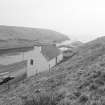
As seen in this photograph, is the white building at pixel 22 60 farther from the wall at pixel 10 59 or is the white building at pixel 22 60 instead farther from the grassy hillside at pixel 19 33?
the grassy hillside at pixel 19 33

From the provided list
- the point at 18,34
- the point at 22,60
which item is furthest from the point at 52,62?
the point at 18,34

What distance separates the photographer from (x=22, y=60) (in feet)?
53.6

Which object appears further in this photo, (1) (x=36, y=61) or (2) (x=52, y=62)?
(2) (x=52, y=62)

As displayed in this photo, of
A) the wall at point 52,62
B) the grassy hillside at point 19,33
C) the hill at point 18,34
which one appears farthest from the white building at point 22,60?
the grassy hillside at point 19,33

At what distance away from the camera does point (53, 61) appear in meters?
20.8

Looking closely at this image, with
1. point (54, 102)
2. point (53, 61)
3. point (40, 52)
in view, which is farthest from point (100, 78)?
point (53, 61)

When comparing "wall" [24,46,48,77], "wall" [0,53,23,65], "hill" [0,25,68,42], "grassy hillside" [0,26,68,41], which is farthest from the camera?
"grassy hillside" [0,26,68,41]

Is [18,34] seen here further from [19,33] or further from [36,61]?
[36,61]

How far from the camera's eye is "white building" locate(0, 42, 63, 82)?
47.4 ft

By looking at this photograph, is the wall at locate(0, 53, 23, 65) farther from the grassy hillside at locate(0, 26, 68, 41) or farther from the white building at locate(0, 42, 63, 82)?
the grassy hillside at locate(0, 26, 68, 41)

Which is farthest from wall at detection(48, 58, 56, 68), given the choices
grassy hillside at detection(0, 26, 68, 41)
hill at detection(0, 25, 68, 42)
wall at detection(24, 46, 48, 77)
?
grassy hillside at detection(0, 26, 68, 41)

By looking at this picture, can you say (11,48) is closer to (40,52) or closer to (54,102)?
(40,52)

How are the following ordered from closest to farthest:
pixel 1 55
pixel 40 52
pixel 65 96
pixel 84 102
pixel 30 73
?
pixel 84 102
pixel 65 96
pixel 1 55
pixel 30 73
pixel 40 52

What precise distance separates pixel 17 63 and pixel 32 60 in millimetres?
2144
